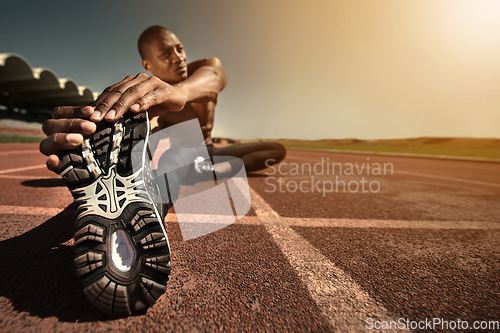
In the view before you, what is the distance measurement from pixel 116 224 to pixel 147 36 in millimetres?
2372

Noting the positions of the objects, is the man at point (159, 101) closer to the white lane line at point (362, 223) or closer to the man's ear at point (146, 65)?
the man's ear at point (146, 65)

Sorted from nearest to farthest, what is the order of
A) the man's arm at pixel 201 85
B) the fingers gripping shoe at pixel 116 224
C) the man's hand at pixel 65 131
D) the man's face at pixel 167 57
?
the fingers gripping shoe at pixel 116 224, the man's hand at pixel 65 131, the man's arm at pixel 201 85, the man's face at pixel 167 57

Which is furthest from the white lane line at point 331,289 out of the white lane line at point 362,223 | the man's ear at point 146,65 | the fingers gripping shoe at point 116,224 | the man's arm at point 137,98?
the man's ear at point 146,65

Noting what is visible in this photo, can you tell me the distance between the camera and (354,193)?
304 cm

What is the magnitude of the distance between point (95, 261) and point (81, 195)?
286 mm

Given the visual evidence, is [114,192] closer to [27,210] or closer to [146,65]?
[27,210]

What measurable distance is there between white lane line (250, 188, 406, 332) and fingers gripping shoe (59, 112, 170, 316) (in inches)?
22.0

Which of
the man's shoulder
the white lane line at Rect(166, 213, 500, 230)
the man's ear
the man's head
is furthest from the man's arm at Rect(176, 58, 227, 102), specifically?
the man's ear

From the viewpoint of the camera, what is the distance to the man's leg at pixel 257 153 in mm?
3756

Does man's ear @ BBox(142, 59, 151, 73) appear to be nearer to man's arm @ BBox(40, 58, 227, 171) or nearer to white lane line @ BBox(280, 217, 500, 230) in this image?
man's arm @ BBox(40, 58, 227, 171)

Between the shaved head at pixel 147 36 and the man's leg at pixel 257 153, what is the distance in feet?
5.58

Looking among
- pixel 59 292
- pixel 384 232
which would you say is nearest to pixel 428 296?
pixel 384 232

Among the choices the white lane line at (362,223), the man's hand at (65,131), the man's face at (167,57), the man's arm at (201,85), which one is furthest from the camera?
the man's face at (167,57)

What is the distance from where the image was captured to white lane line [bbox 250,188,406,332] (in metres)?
0.77
